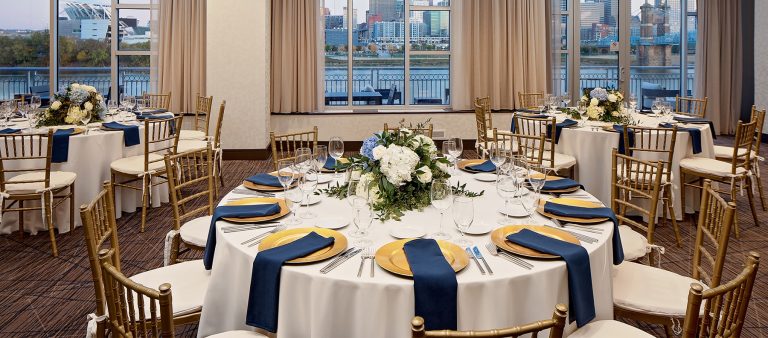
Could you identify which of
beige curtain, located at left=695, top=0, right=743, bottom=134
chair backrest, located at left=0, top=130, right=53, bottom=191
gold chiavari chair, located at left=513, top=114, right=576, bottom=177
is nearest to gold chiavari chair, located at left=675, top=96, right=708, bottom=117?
beige curtain, located at left=695, top=0, right=743, bottom=134

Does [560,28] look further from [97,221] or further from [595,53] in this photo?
[97,221]

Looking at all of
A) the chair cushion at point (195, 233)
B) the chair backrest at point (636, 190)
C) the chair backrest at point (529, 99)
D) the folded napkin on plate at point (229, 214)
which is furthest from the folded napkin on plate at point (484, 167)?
the chair backrest at point (529, 99)

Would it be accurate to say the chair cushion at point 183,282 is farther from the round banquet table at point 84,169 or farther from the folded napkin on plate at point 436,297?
the round banquet table at point 84,169

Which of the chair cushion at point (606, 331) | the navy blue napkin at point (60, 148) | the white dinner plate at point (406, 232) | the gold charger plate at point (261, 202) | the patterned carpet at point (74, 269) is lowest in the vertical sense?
the patterned carpet at point (74, 269)

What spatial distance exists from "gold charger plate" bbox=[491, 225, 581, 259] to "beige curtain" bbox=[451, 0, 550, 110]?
698 cm

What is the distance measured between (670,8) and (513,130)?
5.81 meters

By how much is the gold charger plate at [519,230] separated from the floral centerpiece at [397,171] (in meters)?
0.45

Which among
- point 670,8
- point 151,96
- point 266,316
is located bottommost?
point 266,316

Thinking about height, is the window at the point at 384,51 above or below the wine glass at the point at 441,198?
above

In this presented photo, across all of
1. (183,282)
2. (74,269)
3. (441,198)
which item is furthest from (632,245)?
(74,269)

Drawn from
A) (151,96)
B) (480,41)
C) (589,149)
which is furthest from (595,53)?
(151,96)

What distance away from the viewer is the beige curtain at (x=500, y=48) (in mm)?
8922

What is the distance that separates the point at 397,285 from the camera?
1.78m

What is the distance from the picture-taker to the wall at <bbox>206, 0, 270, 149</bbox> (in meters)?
7.92
